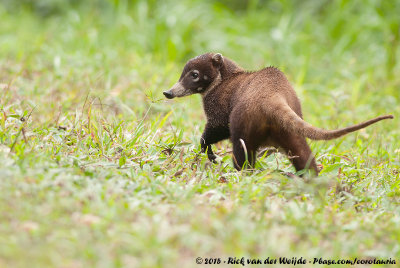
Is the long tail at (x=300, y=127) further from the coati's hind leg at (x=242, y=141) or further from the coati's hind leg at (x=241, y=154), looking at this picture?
the coati's hind leg at (x=241, y=154)

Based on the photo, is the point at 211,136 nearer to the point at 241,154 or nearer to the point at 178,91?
the point at 241,154

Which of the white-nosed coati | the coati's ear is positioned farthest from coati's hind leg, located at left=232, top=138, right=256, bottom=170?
the coati's ear

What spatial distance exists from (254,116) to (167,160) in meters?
0.75

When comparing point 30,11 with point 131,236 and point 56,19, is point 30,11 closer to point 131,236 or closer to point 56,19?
point 56,19

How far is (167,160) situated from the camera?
4039mm

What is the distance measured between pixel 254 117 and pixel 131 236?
1.52 metres

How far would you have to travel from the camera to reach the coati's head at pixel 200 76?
191 inches

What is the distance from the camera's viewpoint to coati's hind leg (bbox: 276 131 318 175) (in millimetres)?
3846

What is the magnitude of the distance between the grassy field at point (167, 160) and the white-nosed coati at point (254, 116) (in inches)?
7.3

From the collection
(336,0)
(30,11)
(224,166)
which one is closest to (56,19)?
(30,11)

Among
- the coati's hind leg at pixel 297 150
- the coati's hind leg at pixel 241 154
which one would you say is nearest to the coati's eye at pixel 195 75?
the coati's hind leg at pixel 241 154

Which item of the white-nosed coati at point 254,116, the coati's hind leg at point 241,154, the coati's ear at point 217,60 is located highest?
the coati's ear at point 217,60

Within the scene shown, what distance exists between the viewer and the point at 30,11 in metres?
10.5

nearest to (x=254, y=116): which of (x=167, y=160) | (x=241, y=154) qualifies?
(x=241, y=154)
